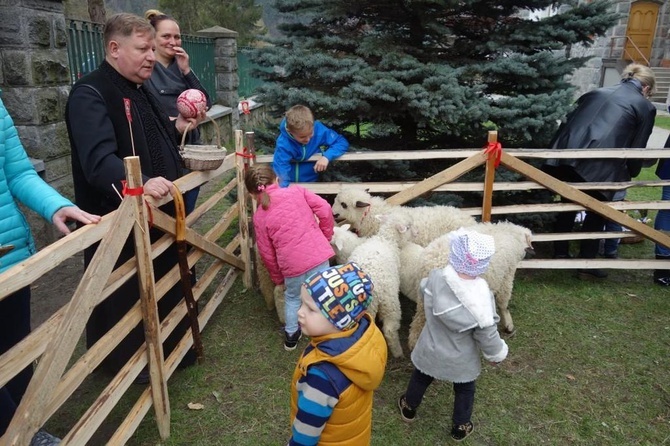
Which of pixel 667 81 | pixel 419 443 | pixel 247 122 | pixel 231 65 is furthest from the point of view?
pixel 667 81

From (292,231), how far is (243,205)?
1.40 meters

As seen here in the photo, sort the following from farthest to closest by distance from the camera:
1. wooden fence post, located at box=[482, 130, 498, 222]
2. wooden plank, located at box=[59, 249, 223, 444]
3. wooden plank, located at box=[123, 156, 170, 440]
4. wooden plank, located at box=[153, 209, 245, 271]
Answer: wooden fence post, located at box=[482, 130, 498, 222] → wooden plank, located at box=[153, 209, 245, 271] → wooden plank, located at box=[123, 156, 170, 440] → wooden plank, located at box=[59, 249, 223, 444]

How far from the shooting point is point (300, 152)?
4.80 meters

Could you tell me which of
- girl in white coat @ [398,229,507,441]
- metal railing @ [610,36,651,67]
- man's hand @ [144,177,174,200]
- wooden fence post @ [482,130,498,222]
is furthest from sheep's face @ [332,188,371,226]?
metal railing @ [610,36,651,67]

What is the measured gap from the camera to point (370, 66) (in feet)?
17.9

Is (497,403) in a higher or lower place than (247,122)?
lower

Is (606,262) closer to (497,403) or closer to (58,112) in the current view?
(497,403)

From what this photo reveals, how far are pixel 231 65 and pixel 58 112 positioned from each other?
7885mm

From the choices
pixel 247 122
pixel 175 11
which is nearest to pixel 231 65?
pixel 247 122

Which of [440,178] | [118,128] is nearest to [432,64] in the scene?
[440,178]

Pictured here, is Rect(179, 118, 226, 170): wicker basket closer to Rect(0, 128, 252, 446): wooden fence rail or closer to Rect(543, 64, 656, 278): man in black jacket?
Rect(0, 128, 252, 446): wooden fence rail

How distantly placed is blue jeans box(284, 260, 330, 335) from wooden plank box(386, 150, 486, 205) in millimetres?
1259

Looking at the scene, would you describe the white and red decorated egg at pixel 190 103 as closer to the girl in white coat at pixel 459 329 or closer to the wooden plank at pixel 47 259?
the wooden plank at pixel 47 259

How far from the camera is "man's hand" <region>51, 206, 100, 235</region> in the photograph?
7.52 ft
